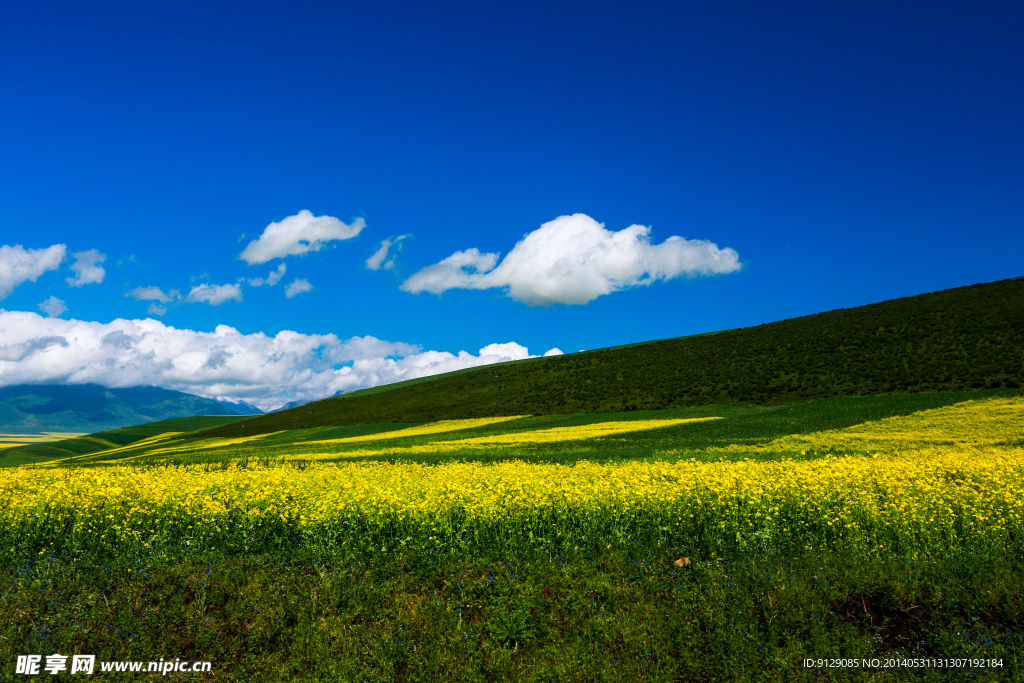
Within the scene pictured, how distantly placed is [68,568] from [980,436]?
33051mm

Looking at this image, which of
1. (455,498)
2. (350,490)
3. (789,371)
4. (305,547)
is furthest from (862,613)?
(789,371)

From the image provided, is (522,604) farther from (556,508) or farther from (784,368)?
(784,368)

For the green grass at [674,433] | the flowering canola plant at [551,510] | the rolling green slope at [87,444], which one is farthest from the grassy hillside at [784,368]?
the flowering canola plant at [551,510]

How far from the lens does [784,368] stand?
52.8m

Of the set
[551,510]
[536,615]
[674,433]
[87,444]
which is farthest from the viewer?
[87,444]

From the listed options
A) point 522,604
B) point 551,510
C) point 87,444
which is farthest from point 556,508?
point 87,444

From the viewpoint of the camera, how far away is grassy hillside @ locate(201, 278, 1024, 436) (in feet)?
143

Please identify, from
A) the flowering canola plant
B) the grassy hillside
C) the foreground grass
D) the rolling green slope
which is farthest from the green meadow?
the rolling green slope

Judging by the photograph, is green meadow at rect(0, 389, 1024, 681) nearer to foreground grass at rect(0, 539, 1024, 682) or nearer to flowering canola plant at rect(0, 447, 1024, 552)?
foreground grass at rect(0, 539, 1024, 682)

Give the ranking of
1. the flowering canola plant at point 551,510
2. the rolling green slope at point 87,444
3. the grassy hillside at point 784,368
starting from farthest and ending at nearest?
1. the rolling green slope at point 87,444
2. the grassy hillside at point 784,368
3. the flowering canola plant at point 551,510

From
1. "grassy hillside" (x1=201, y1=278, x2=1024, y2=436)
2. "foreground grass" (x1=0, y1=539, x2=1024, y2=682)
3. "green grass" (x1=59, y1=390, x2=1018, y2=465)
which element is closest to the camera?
"foreground grass" (x1=0, y1=539, x2=1024, y2=682)

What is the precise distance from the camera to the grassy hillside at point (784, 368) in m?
43.6

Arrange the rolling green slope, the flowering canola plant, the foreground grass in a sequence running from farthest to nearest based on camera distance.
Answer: the rolling green slope, the flowering canola plant, the foreground grass

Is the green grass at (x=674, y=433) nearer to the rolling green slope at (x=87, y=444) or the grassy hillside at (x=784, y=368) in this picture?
the grassy hillside at (x=784, y=368)
